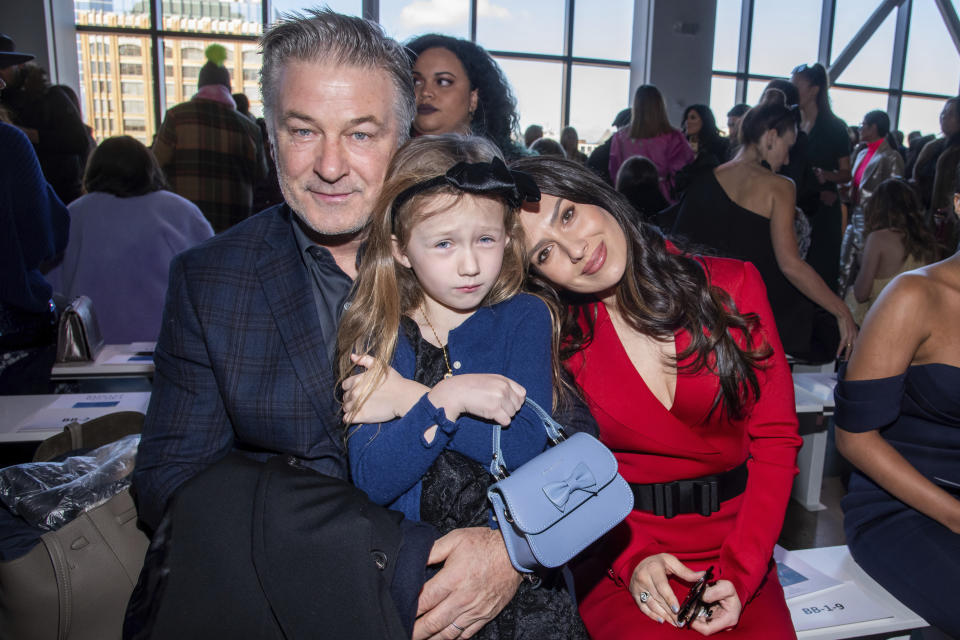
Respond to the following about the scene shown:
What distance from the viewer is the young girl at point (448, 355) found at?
128 centimetres

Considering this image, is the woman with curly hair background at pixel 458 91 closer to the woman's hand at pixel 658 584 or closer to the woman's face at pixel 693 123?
the woman's hand at pixel 658 584

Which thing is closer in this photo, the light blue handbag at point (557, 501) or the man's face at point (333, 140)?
the light blue handbag at point (557, 501)

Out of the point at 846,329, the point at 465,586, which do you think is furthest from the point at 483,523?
the point at 846,329

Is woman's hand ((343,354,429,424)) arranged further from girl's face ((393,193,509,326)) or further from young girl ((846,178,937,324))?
young girl ((846,178,937,324))

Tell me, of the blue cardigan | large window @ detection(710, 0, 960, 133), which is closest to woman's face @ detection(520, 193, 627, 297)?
the blue cardigan

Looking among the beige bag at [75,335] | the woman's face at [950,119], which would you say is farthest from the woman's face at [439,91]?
the woman's face at [950,119]

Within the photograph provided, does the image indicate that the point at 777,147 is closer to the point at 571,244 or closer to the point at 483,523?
the point at 571,244

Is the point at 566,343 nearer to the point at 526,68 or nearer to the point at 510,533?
the point at 510,533

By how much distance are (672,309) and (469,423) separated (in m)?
0.68

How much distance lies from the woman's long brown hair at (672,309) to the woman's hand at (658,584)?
1.36 ft

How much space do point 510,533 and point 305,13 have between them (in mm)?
1225

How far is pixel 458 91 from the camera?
246cm

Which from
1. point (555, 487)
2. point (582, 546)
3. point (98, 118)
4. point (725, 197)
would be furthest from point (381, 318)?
point (98, 118)

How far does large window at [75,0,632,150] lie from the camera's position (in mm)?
9164
